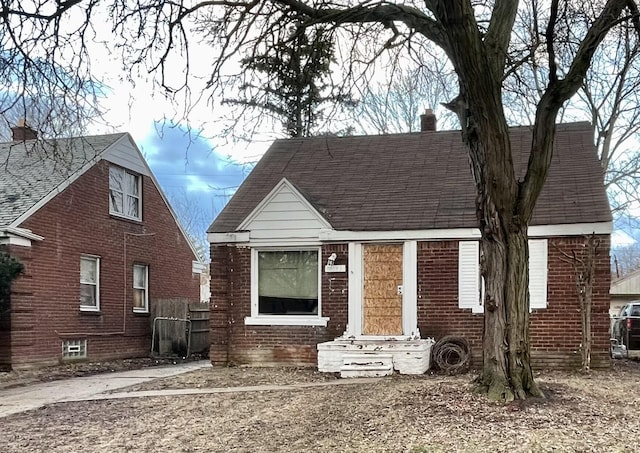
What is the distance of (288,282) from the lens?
12.9 metres

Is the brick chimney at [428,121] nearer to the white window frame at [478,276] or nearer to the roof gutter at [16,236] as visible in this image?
the white window frame at [478,276]

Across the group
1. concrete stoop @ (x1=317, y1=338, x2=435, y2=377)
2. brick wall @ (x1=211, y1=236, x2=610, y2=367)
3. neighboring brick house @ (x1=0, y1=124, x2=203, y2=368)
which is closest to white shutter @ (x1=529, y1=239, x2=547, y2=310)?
brick wall @ (x1=211, y1=236, x2=610, y2=367)

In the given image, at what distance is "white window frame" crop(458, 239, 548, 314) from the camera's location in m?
11.7

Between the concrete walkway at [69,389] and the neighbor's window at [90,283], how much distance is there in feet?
10.7

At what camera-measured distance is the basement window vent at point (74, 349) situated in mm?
15172

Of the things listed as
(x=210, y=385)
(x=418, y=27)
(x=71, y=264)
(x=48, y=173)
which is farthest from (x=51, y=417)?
(x=48, y=173)

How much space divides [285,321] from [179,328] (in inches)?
223

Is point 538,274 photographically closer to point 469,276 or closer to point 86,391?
point 469,276

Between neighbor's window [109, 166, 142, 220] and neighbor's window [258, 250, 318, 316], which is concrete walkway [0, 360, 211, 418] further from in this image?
neighbor's window [109, 166, 142, 220]

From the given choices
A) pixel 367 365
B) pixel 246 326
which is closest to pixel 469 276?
pixel 367 365

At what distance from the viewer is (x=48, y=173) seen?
15.6 metres

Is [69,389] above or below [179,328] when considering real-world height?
below

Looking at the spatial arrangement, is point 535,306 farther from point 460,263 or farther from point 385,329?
point 385,329

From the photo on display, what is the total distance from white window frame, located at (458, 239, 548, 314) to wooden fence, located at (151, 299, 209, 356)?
8238 mm
